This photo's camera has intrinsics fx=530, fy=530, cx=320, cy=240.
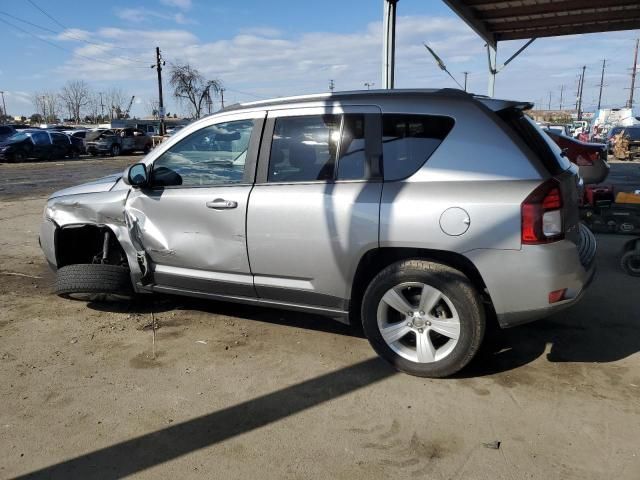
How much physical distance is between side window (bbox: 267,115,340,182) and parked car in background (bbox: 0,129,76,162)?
2662 cm

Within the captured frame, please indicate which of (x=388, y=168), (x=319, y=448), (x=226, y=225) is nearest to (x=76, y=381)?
(x=226, y=225)

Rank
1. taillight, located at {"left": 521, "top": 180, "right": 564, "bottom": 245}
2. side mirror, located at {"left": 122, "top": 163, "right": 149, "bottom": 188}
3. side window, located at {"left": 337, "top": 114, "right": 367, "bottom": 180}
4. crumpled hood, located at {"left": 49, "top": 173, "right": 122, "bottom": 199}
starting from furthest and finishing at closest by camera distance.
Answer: crumpled hood, located at {"left": 49, "top": 173, "right": 122, "bottom": 199}, side mirror, located at {"left": 122, "top": 163, "right": 149, "bottom": 188}, side window, located at {"left": 337, "top": 114, "right": 367, "bottom": 180}, taillight, located at {"left": 521, "top": 180, "right": 564, "bottom": 245}

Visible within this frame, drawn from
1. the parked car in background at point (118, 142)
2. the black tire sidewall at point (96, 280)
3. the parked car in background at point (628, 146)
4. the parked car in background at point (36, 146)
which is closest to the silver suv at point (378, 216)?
the black tire sidewall at point (96, 280)

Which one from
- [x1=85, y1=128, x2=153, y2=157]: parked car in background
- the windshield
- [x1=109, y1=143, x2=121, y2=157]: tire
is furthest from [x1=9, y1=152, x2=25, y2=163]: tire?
[x1=109, y1=143, x2=121, y2=157]: tire

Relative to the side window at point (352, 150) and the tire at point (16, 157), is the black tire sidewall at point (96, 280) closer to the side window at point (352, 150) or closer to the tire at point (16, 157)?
the side window at point (352, 150)

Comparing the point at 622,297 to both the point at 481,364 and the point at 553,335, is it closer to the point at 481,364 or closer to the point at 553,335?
the point at 553,335

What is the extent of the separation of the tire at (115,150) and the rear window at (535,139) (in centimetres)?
3302

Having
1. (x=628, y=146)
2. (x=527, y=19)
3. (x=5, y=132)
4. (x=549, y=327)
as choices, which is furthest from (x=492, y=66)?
(x=5, y=132)

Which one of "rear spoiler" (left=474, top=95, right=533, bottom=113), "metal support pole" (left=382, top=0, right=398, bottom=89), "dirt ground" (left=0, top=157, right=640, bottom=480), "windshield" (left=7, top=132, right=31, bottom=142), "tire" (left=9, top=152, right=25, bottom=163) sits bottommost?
"dirt ground" (left=0, top=157, right=640, bottom=480)

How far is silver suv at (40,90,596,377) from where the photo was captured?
10.7ft

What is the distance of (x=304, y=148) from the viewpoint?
387cm

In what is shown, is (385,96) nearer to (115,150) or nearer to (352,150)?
(352,150)

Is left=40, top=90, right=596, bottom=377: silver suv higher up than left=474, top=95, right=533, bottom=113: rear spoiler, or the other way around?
left=474, top=95, right=533, bottom=113: rear spoiler

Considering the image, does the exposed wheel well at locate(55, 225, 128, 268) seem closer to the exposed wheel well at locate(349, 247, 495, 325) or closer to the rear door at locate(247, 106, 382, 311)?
the rear door at locate(247, 106, 382, 311)
